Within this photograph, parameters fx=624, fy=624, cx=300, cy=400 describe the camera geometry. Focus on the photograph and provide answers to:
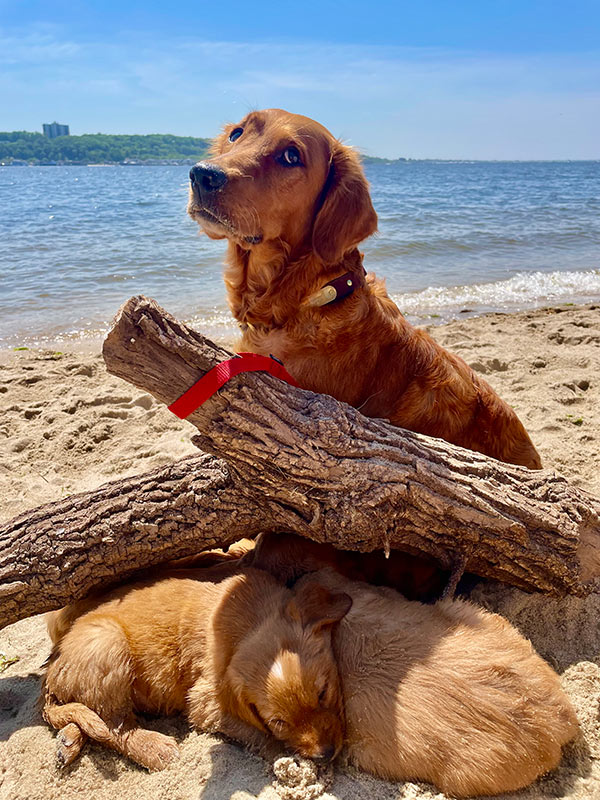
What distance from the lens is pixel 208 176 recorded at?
2871 mm

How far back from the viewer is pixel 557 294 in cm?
1109

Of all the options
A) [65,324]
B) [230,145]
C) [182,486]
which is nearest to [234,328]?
[65,324]

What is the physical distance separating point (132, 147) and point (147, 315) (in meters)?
89.2

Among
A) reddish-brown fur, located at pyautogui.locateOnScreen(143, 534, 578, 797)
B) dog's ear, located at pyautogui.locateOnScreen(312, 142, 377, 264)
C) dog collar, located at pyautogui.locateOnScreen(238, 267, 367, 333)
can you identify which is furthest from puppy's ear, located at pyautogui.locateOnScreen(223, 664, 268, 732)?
dog's ear, located at pyautogui.locateOnScreen(312, 142, 377, 264)

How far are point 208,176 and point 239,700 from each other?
7.54 feet

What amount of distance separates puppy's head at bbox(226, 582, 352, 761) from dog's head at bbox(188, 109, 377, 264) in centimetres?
172

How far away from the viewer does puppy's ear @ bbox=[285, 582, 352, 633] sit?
8.87 ft

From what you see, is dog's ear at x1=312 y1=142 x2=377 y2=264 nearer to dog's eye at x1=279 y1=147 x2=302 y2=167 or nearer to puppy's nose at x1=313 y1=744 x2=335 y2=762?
dog's eye at x1=279 y1=147 x2=302 y2=167

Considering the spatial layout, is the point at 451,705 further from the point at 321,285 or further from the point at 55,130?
the point at 55,130

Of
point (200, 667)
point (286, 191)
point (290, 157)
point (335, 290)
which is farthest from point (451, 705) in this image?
point (290, 157)

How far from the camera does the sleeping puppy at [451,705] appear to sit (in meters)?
2.26

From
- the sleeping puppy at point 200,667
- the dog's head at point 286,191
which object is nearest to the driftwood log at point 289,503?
the sleeping puppy at point 200,667

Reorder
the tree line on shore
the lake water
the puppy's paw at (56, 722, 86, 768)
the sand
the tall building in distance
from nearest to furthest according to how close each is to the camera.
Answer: the sand < the puppy's paw at (56, 722, 86, 768) < the lake water < the tree line on shore < the tall building in distance

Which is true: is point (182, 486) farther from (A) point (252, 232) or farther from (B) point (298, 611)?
(A) point (252, 232)
